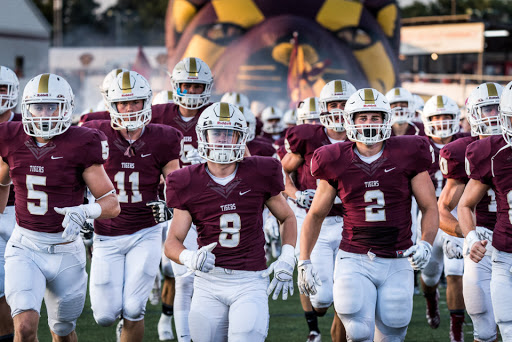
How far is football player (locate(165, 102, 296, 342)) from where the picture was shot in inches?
178

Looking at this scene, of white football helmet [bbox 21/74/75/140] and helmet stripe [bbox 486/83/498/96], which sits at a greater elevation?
helmet stripe [bbox 486/83/498/96]

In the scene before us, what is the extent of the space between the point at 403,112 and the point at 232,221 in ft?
12.7

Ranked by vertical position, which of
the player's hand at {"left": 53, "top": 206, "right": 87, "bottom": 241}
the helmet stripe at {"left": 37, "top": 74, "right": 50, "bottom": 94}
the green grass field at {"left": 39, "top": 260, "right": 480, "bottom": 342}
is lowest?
the green grass field at {"left": 39, "top": 260, "right": 480, "bottom": 342}

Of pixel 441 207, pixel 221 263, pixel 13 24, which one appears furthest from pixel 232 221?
pixel 13 24

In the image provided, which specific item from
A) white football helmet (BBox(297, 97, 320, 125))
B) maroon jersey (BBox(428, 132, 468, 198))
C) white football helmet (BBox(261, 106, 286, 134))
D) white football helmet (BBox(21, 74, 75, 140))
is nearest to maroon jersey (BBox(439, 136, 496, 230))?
maroon jersey (BBox(428, 132, 468, 198))

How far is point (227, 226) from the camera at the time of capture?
4.61 m

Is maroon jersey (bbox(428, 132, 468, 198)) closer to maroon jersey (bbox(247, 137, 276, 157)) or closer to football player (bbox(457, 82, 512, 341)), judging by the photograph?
maroon jersey (bbox(247, 137, 276, 157))

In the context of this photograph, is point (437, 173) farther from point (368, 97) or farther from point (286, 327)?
point (368, 97)

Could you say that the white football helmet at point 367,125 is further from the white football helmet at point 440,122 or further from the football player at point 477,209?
the white football helmet at point 440,122

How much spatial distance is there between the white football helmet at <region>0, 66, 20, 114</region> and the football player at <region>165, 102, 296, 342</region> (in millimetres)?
1786

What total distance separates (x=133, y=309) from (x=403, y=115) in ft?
11.8

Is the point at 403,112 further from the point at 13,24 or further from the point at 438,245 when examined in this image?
the point at 13,24

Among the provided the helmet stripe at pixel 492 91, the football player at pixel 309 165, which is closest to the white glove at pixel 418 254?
the helmet stripe at pixel 492 91

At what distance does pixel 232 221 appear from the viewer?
15.1ft
